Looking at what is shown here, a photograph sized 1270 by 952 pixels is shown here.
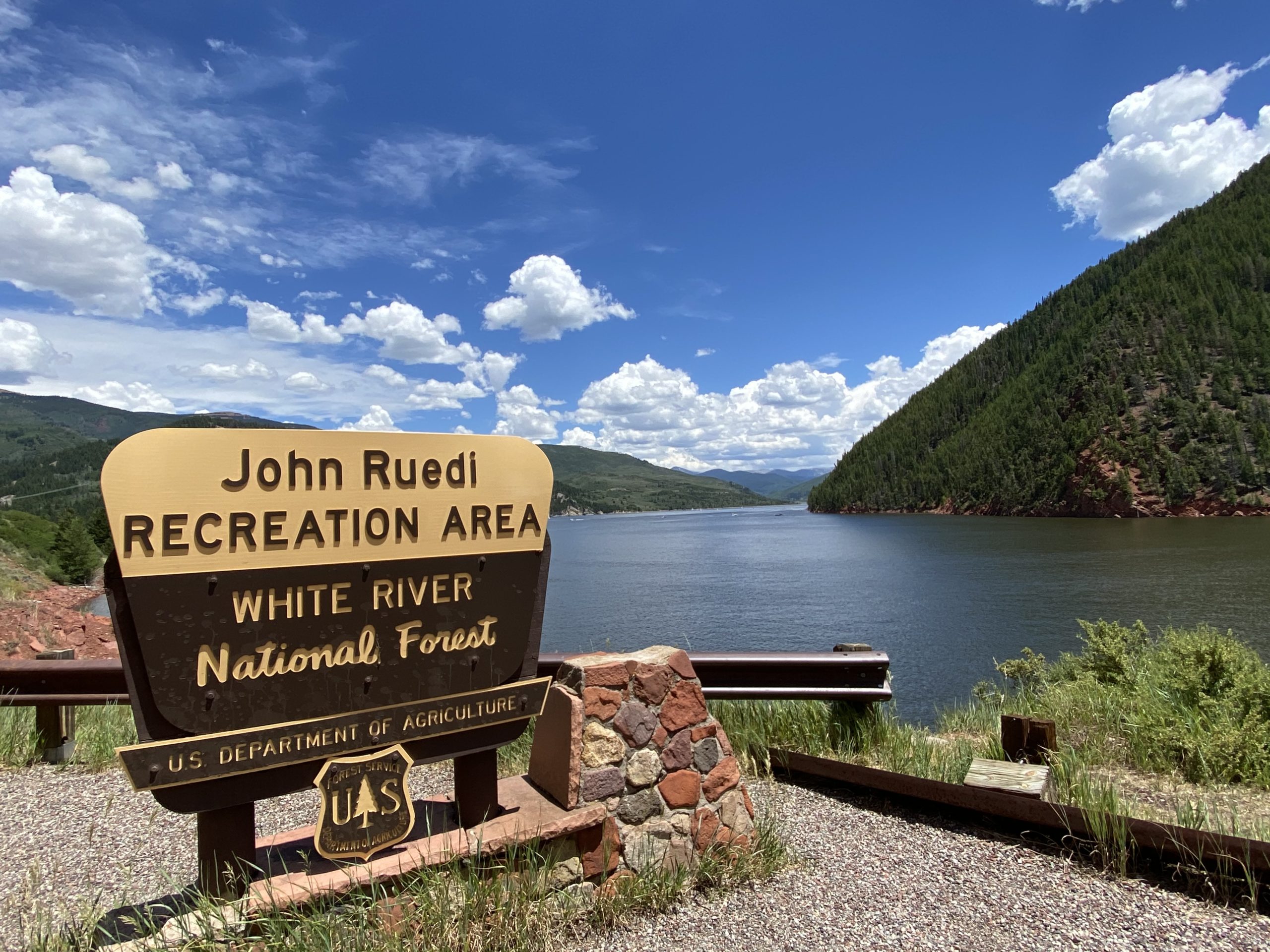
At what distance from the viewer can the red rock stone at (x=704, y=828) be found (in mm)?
3602

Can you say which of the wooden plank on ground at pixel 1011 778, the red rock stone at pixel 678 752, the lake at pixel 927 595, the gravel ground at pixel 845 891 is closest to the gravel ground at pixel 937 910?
the gravel ground at pixel 845 891

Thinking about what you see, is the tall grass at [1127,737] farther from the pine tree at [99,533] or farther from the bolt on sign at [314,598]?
the pine tree at [99,533]

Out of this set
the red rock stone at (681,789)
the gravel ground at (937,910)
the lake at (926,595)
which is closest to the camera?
the gravel ground at (937,910)

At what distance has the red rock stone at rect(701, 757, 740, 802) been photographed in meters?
3.68

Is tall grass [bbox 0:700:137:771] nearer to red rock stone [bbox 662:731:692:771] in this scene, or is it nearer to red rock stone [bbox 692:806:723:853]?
red rock stone [bbox 662:731:692:771]

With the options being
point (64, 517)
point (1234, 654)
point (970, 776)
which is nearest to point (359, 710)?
point (970, 776)

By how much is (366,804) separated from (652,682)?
55.2 inches

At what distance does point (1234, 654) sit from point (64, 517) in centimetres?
6270

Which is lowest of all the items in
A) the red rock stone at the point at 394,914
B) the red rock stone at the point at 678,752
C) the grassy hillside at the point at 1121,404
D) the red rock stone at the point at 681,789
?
the red rock stone at the point at 394,914

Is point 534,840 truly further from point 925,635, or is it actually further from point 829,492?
point 829,492

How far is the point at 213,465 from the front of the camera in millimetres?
2631

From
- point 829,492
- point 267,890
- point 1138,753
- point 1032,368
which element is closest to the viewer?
point 267,890

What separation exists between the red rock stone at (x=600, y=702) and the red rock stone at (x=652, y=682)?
5.5 inches

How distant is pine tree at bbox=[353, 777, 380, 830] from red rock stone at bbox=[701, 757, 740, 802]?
162 centimetres
